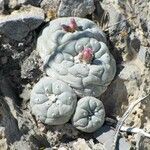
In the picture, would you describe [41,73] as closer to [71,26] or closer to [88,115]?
[71,26]

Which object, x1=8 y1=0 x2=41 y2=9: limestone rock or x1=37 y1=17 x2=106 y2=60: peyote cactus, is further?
x1=8 y1=0 x2=41 y2=9: limestone rock

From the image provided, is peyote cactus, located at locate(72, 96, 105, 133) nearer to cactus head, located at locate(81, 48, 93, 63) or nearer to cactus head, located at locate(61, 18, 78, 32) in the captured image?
cactus head, located at locate(81, 48, 93, 63)

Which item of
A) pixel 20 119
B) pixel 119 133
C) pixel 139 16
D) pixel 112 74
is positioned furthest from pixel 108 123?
pixel 139 16

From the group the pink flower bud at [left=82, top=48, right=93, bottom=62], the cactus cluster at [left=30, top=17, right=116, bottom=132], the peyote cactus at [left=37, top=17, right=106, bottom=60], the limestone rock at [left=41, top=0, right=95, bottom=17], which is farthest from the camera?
the limestone rock at [left=41, top=0, right=95, bottom=17]

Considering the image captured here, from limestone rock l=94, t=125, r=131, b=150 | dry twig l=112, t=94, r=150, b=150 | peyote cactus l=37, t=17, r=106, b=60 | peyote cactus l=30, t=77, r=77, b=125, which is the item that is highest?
peyote cactus l=37, t=17, r=106, b=60

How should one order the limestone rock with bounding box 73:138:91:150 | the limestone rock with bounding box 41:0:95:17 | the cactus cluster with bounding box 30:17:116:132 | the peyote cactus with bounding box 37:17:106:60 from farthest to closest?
the limestone rock with bounding box 41:0:95:17, the peyote cactus with bounding box 37:17:106:60, the cactus cluster with bounding box 30:17:116:132, the limestone rock with bounding box 73:138:91:150

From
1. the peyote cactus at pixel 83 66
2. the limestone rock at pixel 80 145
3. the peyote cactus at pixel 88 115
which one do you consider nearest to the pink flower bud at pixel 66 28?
the peyote cactus at pixel 83 66

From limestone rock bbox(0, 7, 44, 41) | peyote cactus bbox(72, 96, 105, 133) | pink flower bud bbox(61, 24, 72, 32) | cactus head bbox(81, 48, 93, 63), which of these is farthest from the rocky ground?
cactus head bbox(81, 48, 93, 63)

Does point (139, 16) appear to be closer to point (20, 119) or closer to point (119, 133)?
point (119, 133)
